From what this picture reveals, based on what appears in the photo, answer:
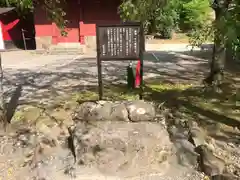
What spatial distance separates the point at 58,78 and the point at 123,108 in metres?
5.59

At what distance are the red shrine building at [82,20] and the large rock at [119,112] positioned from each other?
12941 mm

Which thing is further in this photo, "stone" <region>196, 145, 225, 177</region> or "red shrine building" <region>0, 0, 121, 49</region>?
"red shrine building" <region>0, 0, 121, 49</region>

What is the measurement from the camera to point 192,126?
5914mm

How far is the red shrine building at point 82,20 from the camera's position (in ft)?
59.2

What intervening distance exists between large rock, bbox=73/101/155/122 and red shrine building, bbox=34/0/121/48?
12.9 m

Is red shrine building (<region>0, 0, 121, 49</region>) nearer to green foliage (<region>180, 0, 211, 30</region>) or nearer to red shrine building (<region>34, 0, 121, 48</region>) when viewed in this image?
red shrine building (<region>34, 0, 121, 48</region>)

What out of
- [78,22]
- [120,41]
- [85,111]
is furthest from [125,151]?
[78,22]

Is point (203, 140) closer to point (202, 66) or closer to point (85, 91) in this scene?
point (85, 91)

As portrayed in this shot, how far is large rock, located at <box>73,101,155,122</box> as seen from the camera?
213 inches

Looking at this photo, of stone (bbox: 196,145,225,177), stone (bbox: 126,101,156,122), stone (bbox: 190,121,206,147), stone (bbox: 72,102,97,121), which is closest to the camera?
stone (bbox: 196,145,225,177)

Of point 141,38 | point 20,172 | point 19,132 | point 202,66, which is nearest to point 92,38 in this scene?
point 202,66

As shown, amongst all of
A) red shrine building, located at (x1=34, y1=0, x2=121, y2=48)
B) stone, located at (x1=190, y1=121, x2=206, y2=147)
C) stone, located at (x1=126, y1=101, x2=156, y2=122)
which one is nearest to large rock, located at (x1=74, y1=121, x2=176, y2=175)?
stone, located at (x1=126, y1=101, x2=156, y2=122)

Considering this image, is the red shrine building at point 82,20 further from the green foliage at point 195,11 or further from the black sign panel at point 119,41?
the black sign panel at point 119,41

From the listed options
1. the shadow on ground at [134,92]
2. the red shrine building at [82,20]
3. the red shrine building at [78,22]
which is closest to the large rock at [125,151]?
the shadow on ground at [134,92]
